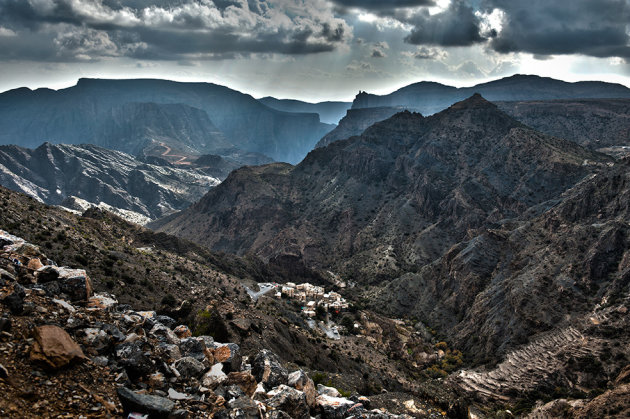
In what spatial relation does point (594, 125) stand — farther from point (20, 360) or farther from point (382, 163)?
point (20, 360)

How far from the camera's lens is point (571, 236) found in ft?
233

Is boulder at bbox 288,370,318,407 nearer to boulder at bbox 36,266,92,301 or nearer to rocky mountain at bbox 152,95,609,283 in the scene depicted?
boulder at bbox 36,266,92,301

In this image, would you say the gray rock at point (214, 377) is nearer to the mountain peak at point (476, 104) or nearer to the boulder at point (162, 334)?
the boulder at point (162, 334)

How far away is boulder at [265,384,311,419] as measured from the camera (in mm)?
15148

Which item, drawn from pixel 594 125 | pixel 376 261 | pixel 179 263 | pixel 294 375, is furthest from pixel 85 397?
pixel 594 125

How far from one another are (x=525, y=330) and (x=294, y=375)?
188 ft

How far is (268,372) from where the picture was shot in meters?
17.5

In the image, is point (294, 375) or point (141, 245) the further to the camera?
point (141, 245)

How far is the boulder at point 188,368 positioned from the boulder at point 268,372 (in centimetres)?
332

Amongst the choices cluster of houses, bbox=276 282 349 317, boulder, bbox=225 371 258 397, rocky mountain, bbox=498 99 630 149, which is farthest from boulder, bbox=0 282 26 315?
rocky mountain, bbox=498 99 630 149

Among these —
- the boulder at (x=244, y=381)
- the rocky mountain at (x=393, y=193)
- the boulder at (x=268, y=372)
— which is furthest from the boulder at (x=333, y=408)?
the rocky mountain at (x=393, y=193)

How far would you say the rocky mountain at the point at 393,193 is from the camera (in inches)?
4567

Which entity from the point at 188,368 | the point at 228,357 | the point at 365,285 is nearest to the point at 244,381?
the point at 228,357

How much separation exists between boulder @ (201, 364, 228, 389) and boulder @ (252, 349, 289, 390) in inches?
80.0
